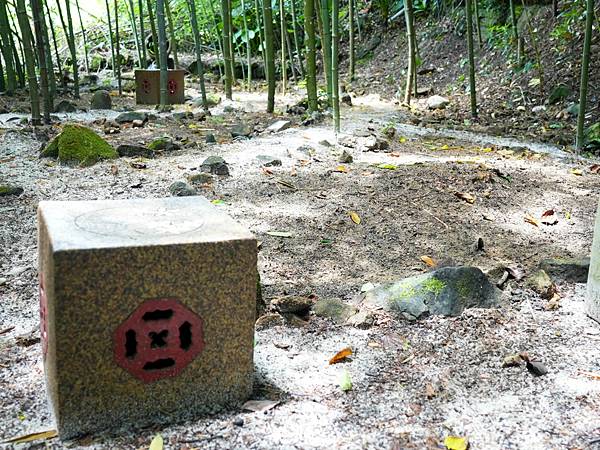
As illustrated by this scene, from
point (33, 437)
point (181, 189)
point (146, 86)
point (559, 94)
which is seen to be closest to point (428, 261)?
point (181, 189)

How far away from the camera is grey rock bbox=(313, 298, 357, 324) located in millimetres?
2744

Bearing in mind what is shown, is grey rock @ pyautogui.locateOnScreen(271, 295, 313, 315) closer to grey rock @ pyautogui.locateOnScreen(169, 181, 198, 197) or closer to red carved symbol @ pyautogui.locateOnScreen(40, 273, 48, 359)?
red carved symbol @ pyautogui.locateOnScreen(40, 273, 48, 359)

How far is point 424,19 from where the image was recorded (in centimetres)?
1167

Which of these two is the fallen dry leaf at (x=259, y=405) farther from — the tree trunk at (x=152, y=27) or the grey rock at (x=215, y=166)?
the tree trunk at (x=152, y=27)

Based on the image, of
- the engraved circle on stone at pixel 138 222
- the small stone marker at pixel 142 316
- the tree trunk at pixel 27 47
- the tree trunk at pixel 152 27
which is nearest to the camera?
the small stone marker at pixel 142 316

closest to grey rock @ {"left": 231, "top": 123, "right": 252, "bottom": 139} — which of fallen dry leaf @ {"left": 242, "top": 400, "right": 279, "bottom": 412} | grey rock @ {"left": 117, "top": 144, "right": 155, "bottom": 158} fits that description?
grey rock @ {"left": 117, "top": 144, "right": 155, "bottom": 158}

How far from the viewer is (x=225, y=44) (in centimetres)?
866

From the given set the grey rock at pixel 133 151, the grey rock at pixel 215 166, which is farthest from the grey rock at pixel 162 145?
the grey rock at pixel 215 166

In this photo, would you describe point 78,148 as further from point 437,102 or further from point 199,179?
point 437,102

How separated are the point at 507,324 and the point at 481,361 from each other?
12.7 inches

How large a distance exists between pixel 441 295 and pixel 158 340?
125cm

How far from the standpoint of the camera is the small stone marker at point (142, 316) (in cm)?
179

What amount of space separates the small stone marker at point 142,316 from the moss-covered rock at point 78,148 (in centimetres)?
295

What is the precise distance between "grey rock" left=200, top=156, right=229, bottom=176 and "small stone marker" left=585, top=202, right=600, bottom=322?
258 centimetres
